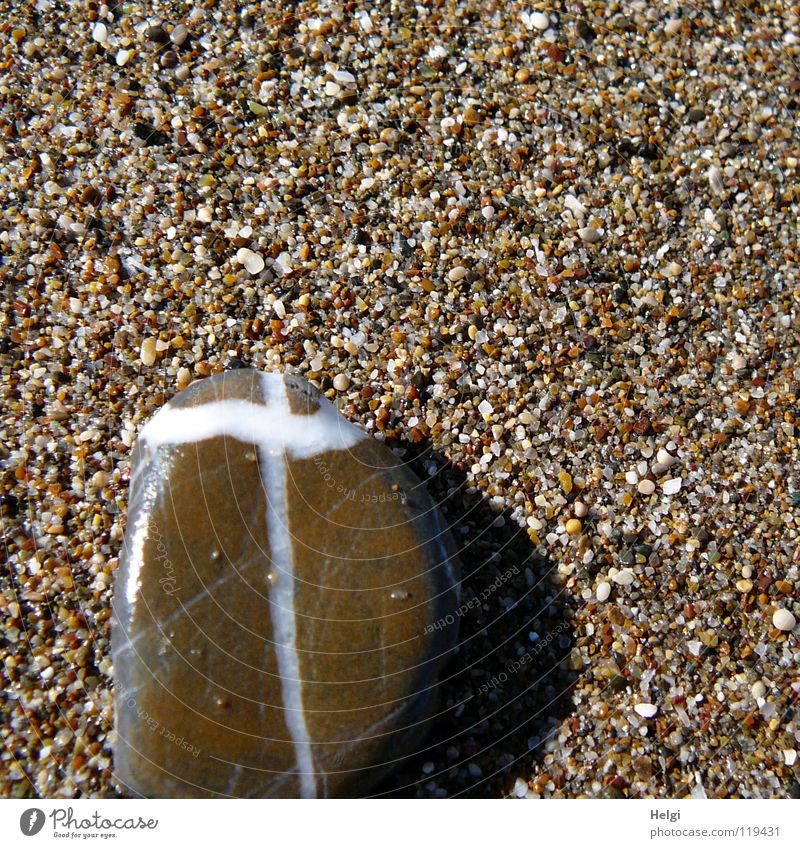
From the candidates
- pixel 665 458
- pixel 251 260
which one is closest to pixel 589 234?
pixel 665 458

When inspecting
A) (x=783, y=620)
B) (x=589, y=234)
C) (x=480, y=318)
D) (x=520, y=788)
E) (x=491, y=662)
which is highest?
(x=589, y=234)

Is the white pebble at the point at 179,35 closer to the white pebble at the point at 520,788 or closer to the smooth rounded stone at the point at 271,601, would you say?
the smooth rounded stone at the point at 271,601

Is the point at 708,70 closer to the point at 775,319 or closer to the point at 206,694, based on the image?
the point at 775,319

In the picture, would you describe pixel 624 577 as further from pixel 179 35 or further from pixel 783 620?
pixel 179 35

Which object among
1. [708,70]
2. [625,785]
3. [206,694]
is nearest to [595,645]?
Result: [625,785]

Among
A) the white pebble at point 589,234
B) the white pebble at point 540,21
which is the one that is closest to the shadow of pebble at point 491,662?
the white pebble at point 589,234
